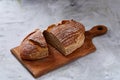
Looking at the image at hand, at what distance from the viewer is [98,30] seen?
2.96 feet

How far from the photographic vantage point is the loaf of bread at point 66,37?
0.78 meters

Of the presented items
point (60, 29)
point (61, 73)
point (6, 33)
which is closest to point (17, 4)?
point (6, 33)

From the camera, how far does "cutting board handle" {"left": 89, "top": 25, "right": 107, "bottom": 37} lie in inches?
35.0

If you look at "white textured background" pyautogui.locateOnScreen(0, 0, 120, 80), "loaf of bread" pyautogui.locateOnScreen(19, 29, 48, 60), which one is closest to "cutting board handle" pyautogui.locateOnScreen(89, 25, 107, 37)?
"white textured background" pyautogui.locateOnScreen(0, 0, 120, 80)

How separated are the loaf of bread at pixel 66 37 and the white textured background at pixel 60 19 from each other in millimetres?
55

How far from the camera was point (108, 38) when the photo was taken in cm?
89

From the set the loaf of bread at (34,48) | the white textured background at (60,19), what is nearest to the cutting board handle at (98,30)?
the white textured background at (60,19)

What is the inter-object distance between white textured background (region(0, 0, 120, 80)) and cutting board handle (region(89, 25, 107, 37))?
2 cm

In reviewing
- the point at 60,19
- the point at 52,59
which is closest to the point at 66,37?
the point at 52,59

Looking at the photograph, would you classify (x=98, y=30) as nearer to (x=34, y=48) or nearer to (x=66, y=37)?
(x=66, y=37)

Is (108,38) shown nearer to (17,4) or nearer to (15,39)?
(15,39)

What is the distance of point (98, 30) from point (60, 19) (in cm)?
18

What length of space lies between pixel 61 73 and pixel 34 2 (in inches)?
18.5

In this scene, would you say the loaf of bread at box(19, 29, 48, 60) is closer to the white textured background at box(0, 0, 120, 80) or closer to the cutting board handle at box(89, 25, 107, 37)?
the white textured background at box(0, 0, 120, 80)
